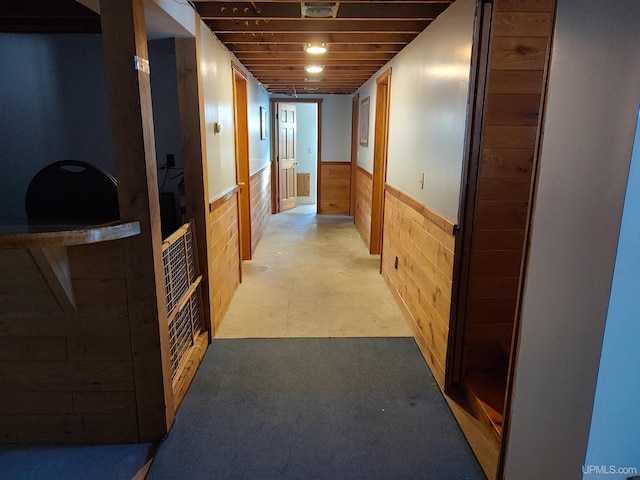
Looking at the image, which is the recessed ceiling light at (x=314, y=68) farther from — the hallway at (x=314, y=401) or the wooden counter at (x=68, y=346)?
the wooden counter at (x=68, y=346)

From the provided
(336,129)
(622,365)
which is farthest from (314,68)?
(622,365)

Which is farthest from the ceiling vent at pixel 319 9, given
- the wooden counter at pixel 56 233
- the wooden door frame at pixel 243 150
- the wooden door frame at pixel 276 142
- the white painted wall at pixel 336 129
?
the white painted wall at pixel 336 129

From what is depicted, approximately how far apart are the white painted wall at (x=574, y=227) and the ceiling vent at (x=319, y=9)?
1478 mm

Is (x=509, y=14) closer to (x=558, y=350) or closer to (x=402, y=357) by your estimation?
(x=558, y=350)

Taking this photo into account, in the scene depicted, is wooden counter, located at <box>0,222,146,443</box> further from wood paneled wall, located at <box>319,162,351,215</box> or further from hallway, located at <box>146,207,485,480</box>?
wood paneled wall, located at <box>319,162,351,215</box>

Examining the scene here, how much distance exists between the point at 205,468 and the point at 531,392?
1331 millimetres

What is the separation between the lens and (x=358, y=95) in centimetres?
642

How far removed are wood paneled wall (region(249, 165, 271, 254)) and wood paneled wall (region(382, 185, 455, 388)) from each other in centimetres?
185

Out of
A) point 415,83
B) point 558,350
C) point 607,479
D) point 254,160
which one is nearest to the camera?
point 607,479

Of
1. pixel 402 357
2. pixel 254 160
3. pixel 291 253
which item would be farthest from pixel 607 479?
pixel 254 160

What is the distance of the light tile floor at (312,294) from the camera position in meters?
3.15

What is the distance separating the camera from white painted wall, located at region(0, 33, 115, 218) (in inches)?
112

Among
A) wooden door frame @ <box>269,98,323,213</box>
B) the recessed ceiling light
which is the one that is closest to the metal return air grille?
the recessed ceiling light

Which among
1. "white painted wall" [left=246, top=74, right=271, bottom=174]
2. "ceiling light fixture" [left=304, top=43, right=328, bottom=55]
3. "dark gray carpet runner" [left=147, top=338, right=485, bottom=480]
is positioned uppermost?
"ceiling light fixture" [left=304, top=43, right=328, bottom=55]
